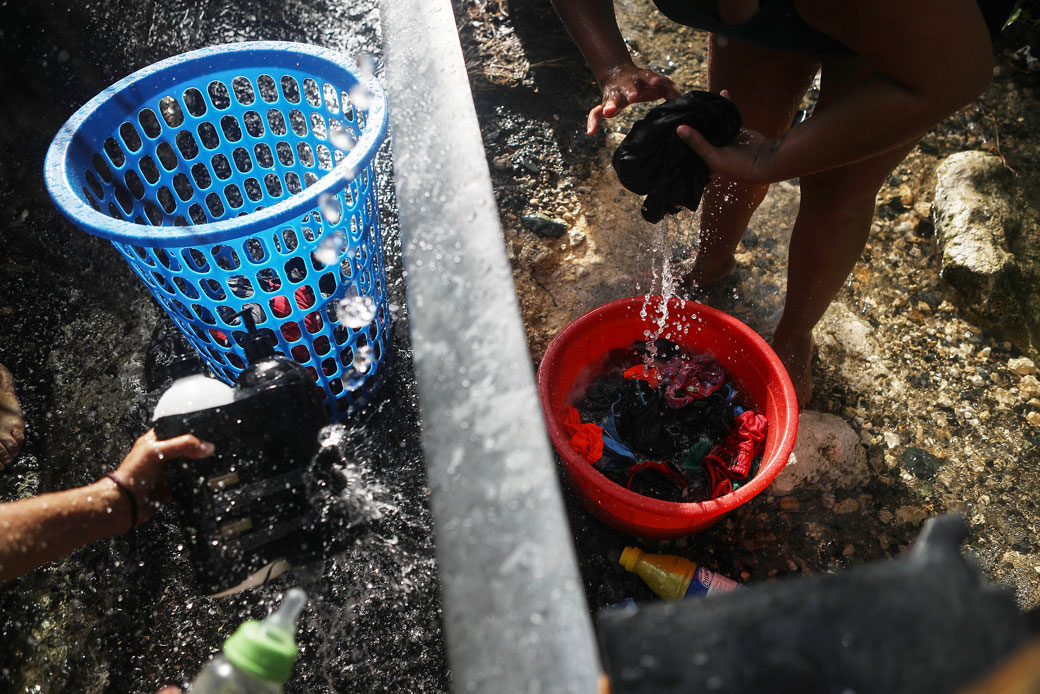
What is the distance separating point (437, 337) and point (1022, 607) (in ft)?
6.91

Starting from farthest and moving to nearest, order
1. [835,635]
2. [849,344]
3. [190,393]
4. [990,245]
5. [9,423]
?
[990,245], [849,344], [9,423], [190,393], [835,635]

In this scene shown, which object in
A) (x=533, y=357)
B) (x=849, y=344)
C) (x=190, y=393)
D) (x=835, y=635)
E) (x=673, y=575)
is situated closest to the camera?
(x=835, y=635)

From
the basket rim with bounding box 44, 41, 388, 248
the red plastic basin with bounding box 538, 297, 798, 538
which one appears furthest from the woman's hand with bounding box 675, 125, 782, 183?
the basket rim with bounding box 44, 41, 388, 248

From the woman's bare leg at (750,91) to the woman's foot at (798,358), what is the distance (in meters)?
0.48

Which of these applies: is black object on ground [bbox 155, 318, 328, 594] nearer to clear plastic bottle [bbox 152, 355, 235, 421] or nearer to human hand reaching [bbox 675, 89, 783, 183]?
clear plastic bottle [bbox 152, 355, 235, 421]

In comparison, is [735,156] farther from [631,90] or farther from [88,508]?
[88,508]

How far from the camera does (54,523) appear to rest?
1.36 metres

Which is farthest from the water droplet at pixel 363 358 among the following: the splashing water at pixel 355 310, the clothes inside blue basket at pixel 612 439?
the clothes inside blue basket at pixel 612 439

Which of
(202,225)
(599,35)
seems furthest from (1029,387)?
(202,225)

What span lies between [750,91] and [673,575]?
5.16 feet

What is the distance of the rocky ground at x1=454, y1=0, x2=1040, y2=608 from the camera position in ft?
6.70

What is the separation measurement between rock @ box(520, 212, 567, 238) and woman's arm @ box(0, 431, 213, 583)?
170 centimetres

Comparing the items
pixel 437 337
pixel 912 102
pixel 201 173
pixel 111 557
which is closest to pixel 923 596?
pixel 437 337

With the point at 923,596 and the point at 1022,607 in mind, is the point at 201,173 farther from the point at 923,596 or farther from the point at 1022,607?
the point at 1022,607
